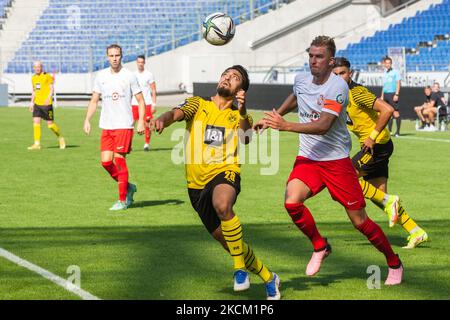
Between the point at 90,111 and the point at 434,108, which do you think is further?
the point at 434,108

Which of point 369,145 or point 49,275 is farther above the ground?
point 369,145

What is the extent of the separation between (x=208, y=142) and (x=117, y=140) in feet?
18.4

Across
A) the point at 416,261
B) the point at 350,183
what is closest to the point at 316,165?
the point at 350,183

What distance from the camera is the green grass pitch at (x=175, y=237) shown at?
27.4 feet

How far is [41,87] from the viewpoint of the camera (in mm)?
23859

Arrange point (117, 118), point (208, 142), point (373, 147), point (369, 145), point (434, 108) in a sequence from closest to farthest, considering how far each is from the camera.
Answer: point (208, 142)
point (369, 145)
point (373, 147)
point (117, 118)
point (434, 108)

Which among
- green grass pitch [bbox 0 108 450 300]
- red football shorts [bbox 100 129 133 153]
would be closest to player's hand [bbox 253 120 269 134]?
green grass pitch [bbox 0 108 450 300]

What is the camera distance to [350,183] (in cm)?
864

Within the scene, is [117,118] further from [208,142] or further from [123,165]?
[208,142]

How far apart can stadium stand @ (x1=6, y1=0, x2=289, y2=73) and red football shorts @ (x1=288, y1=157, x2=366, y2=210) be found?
4254 centimetres

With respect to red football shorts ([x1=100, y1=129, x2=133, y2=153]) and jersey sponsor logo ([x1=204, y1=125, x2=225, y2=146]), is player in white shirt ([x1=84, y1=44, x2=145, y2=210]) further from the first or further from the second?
jersey sponsor logo ([x1=204, y1=125, x2=225, y2=146])

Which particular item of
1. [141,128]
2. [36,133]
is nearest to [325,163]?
[141,128]

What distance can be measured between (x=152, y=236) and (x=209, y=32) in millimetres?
2424

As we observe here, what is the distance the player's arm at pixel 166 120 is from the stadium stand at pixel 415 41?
3263 cm
